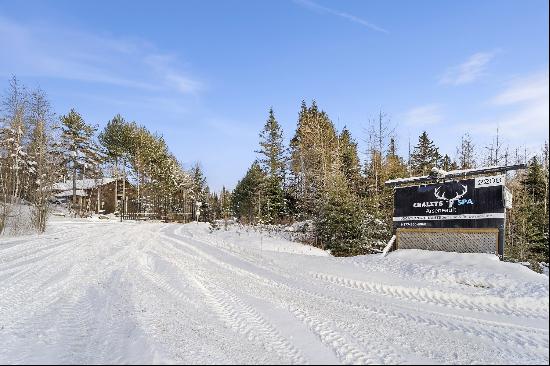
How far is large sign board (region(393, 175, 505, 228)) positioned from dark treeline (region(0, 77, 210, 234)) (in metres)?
19.8

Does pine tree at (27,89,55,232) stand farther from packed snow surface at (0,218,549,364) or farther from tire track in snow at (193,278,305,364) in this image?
tire track in snow at (193,278,305,364)

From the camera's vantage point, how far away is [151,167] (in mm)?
52438

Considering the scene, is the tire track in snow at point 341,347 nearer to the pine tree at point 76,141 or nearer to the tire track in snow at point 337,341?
the tire track in snow at point 337,341

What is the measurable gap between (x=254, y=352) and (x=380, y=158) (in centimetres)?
2185

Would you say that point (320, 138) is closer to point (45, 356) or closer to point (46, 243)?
point (46, 243)

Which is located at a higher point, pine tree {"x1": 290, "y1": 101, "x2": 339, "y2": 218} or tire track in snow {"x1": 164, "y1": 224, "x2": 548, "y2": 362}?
pine tree {"x1": 290, "y1": 101, "x2": 339, "y2": 218}

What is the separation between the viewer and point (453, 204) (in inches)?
432

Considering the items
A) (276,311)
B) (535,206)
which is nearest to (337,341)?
(276,311)

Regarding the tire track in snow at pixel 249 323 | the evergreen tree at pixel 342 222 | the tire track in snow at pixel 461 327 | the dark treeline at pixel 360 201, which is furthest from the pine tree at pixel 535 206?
the tire track in snow at pixel 249 323

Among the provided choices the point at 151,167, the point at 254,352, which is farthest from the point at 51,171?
the point at 151,167

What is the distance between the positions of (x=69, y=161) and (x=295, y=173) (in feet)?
89.2

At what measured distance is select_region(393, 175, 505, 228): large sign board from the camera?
9961mm

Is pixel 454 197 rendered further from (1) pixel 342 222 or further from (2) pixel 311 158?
(2) pixel 311 158

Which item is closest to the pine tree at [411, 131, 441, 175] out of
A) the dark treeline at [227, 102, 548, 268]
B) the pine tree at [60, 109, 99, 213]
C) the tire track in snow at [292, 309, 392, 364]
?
the dark treeline at [227, 102, 548, 268]
